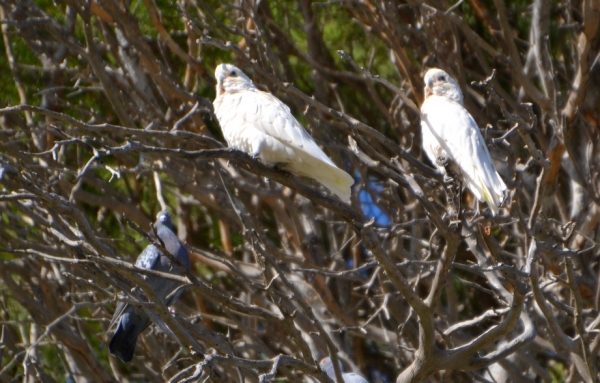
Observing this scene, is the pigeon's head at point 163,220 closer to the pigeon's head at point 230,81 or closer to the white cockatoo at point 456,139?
the pigeon's head at point 230,81

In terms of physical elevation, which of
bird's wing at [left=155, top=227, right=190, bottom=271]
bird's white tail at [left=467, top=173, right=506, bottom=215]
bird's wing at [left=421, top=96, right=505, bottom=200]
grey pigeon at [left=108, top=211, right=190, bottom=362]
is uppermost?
bird's wing at [left=421, top=96, right=505, bottom=200]

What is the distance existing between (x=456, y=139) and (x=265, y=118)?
118 cm

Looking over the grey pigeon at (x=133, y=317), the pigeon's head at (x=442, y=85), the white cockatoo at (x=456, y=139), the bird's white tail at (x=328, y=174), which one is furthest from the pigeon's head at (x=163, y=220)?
the pigeon's head at (x=442, y=85)

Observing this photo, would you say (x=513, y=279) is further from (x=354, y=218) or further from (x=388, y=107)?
(x=388, y=107)

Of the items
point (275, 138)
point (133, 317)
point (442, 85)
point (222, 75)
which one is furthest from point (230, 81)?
point (133, 317)

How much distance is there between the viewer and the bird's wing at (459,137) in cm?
448

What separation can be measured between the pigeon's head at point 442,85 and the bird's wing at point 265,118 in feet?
3.66

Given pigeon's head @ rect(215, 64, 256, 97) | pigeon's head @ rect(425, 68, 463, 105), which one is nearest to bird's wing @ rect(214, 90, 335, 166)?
pigeon's head @ rect(215, 64, 256, 97)

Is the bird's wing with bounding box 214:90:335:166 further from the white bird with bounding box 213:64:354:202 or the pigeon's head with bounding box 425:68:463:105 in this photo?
the pigeon's head with bounding box 425:68:463:105

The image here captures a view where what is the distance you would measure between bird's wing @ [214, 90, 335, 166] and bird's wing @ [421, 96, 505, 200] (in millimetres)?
939

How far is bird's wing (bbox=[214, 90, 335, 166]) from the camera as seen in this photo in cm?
388

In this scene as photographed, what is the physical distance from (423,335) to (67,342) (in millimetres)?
2443

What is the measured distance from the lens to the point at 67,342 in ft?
15.5

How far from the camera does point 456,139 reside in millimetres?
4629
